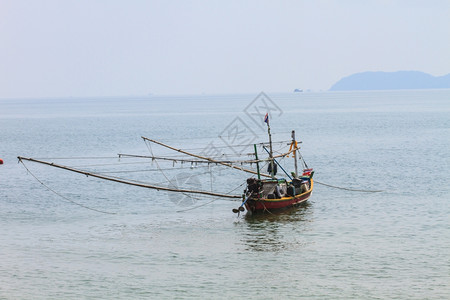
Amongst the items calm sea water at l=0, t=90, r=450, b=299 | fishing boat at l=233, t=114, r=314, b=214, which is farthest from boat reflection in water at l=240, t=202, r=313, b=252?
fishing boat at l=233, t=114, r=314, b=214

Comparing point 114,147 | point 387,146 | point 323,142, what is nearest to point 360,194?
point 387,146

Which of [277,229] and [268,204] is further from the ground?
[268,204]

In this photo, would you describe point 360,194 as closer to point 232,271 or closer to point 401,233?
point 401,233

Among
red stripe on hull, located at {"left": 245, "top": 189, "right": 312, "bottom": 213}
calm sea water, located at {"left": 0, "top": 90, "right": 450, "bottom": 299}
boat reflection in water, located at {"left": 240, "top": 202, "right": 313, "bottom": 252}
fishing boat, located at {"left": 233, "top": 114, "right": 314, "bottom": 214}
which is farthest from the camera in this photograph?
red stripe on hull, located at {"left": 245, "top": 189, "right": 312, "bottom": 213}

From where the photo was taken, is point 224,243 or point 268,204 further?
point 268,204

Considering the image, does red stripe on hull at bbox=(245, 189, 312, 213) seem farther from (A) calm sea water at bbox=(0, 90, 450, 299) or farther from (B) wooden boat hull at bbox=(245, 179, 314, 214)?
(A) calm sea water at bbox=(0, 90, 450, 299)

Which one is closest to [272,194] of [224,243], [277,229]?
[277,229]

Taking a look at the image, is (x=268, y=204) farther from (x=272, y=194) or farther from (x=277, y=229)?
(x=277, y=229)

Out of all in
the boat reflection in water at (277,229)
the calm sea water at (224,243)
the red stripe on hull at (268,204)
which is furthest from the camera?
the red stripe on hull at (268,204)

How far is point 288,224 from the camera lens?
44312 mm

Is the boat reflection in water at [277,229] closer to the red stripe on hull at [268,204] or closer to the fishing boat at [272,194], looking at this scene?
the red stripe on hull at [268,204]

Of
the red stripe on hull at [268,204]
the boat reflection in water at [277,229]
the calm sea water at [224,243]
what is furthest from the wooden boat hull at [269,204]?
the calm sea water at [224,243]

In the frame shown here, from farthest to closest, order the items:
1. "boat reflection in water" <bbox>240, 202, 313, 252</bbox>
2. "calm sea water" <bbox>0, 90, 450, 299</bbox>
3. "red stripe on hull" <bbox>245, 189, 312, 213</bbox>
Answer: "red stripe on hull" <bbox>245, 189, 312, 213</bbox> < "boat reflection in water" <bbox>240, 202, 313, 252</bbox> < "calm sea water" <bbox>0, 90, 450, 299</bbox>

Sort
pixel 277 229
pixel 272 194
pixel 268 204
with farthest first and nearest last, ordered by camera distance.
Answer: pixel 272 194, pixel 268 204, pixel 277 229
